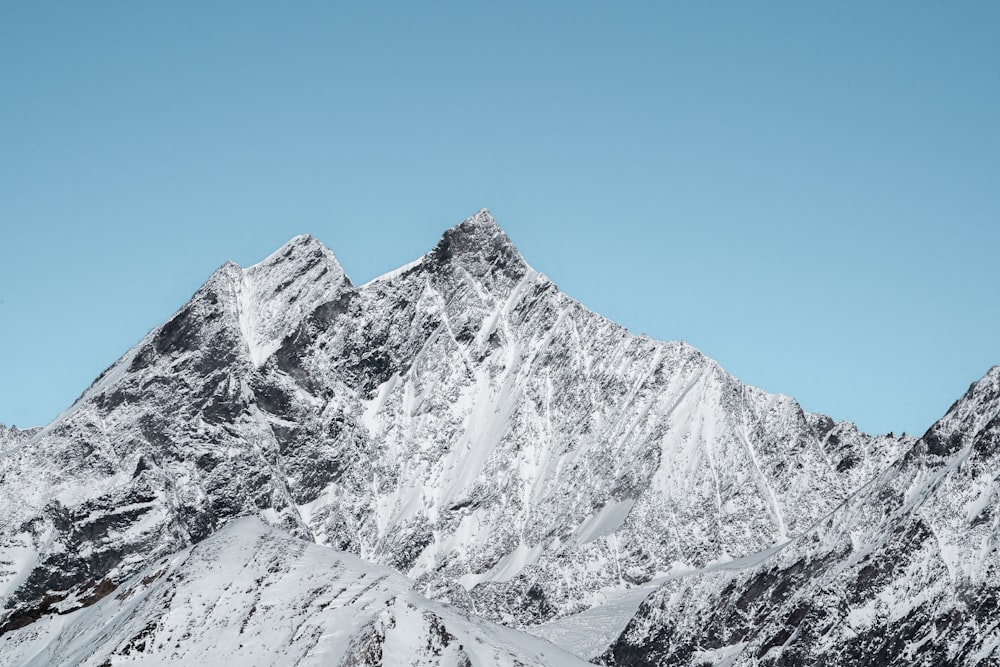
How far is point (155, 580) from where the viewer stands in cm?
8562

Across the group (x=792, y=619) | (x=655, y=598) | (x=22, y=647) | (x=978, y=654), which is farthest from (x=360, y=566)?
(x=655, y=598)

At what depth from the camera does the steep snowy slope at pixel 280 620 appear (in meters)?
69.1

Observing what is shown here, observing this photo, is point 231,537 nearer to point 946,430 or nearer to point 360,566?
point 360,566

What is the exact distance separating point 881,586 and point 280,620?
253 feet

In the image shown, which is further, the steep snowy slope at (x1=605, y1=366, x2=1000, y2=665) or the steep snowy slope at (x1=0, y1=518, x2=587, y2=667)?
the steep snowy slope at (x1=605, y1=366, x2=1000, y2=665)

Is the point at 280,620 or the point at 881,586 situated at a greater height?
the point at 881,586

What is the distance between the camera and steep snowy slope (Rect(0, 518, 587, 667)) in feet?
227

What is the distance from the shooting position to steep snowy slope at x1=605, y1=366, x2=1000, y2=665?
125188 millimetres

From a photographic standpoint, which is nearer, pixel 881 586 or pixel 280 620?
pixel 280 620

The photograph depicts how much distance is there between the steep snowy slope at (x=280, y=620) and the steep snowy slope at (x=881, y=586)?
5633cm

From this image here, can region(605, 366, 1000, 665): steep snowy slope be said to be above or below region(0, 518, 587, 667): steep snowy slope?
above

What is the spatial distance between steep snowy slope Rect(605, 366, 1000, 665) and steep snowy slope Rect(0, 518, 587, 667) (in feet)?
185

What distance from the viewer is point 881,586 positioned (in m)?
133

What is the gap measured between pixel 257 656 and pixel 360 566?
411 inches
